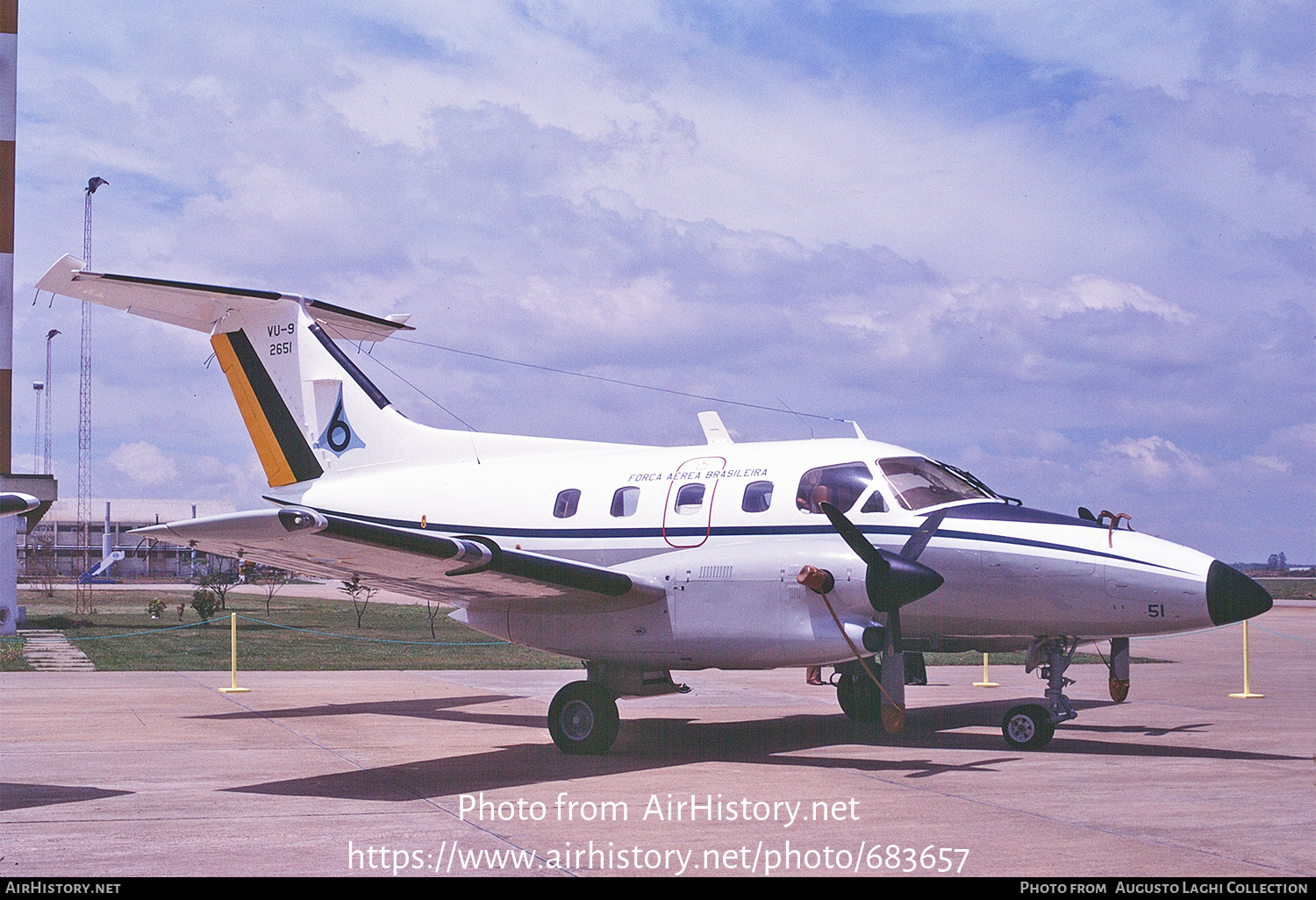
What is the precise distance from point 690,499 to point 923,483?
7.72 feet

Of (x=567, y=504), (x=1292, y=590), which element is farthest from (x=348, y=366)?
(x=1292, y=590)

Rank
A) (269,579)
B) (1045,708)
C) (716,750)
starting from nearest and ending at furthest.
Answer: (1045,708), (716,750), (269,579)

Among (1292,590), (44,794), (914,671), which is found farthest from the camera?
(1292,590)

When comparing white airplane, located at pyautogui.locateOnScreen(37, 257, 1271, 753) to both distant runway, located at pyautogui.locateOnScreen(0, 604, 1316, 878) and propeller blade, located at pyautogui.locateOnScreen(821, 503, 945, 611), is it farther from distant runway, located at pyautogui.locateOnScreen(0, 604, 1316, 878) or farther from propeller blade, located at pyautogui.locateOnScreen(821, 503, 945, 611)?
distant runway, located at pyautogui.locateOnScreen(0, 604, 1316, 878)

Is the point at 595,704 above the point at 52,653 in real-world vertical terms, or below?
above

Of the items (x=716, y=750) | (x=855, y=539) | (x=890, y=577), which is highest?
(x=855, y=539)

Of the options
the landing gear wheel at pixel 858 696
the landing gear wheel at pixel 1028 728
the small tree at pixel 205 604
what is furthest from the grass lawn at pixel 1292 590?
the landing gear wheel at pixel 1028 728

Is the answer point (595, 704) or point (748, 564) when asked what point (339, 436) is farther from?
point (748, 564)

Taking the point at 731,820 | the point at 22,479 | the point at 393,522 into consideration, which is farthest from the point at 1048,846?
the point at 22,479

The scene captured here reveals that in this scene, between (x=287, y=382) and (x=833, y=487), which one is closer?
(x=833, y=487)

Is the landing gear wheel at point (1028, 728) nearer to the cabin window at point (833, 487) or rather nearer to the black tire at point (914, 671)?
the black tire at point (914, 671)

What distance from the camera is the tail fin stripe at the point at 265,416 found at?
1639 centimetres

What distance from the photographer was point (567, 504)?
1378cm

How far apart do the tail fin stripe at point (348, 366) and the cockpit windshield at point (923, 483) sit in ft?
23.5
